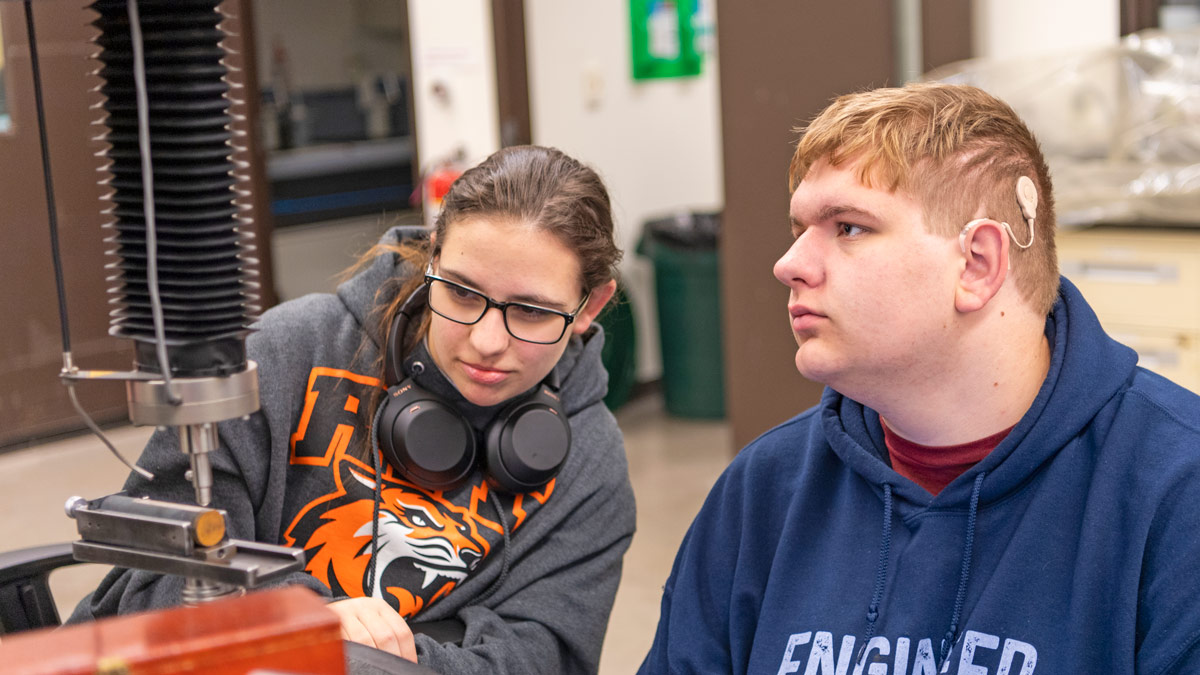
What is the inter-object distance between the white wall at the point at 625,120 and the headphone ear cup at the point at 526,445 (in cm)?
286

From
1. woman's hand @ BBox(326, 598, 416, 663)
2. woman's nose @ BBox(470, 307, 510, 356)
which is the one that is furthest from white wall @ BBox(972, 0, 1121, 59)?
woman's hand @ BBox(326, 598, 416, 663)

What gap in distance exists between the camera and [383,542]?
149 centimetres

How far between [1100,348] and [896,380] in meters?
0.20

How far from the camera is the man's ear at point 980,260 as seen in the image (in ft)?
3.64

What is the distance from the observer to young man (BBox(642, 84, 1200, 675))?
1.06 metres

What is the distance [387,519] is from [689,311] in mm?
3306

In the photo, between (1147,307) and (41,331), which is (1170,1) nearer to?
(1147,307)

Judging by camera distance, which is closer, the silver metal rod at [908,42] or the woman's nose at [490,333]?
the woman's nose at [490,333]

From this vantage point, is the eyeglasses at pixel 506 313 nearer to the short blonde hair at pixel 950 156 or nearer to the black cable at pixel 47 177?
the short blonde hair at pixel 950 156

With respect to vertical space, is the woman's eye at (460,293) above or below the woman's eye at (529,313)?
above

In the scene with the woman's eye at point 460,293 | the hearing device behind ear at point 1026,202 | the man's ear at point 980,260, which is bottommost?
the woman's eye at point 460,293

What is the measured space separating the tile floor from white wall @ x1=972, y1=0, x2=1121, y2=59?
5.21 feet

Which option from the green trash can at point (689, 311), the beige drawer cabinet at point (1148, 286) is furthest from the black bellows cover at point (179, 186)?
the green trash can at point (689, 311)

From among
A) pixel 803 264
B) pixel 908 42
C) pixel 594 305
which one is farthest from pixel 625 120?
pixel 803 264
